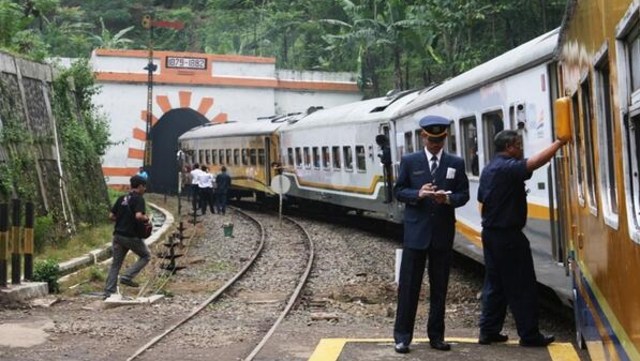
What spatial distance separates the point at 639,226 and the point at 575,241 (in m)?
2.95

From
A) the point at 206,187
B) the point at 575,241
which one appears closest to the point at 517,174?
the point at 575,241

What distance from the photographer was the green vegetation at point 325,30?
84.4 ft

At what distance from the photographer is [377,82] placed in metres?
37.0

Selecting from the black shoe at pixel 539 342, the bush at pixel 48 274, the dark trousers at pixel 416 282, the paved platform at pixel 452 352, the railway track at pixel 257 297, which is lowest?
the railway track at pixel 257 297

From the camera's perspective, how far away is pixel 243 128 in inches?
1181

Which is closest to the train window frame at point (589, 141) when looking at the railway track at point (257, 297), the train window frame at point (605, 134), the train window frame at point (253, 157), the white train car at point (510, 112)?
the train window frame at point (605, 134)

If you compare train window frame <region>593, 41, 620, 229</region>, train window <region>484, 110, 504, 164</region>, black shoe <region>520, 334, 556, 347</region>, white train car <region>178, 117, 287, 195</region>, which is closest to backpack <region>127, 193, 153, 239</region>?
train window <region>484, 110, 504, 164</region>

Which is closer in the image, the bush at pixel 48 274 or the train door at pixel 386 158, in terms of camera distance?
the bush at pixel 48 274

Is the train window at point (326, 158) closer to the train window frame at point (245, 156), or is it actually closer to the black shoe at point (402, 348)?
the train window frame at point (245, 156)

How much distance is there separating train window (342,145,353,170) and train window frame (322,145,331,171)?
119cm

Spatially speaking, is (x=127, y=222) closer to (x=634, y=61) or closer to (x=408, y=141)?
(x=408, y=141)

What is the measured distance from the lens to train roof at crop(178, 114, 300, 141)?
28.2m

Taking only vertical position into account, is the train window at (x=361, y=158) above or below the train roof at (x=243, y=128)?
below

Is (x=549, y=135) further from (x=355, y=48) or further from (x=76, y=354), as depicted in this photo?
(x=355, y=48)
